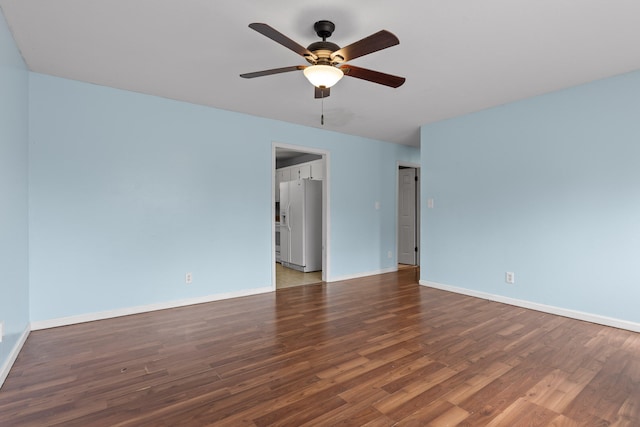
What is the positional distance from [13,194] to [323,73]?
101 inches

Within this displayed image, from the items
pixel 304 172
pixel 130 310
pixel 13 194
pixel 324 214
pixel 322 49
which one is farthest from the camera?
pixel 304 172

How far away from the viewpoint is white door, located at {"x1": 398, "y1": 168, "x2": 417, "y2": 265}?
6.72m

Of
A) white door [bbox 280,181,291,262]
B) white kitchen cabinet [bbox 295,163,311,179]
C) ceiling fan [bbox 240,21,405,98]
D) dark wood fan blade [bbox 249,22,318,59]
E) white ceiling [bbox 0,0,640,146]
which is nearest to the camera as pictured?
dark wood fan blade [bbox 249,22,318,59]

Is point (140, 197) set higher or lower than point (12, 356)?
higher

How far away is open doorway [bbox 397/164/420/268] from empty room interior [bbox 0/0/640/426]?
1578 millimetres

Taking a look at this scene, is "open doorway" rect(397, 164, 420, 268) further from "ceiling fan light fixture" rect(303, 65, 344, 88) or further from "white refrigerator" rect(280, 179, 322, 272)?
"ceiling fan light fixture" rect(303, 65, 344, 88)

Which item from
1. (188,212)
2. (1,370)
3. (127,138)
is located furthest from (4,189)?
(188,212)

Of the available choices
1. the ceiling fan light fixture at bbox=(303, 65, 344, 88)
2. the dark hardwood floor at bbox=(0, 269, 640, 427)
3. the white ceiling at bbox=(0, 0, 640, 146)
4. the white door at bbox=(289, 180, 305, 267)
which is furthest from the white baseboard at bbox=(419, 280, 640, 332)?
the ceiling fan light fixture at bbox=(303, 65, 344, 88)

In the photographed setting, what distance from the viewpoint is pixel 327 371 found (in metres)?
2.27

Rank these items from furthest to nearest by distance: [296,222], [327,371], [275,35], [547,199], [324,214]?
[296,222], [324,214], [547,199], [327,371], [275,35]

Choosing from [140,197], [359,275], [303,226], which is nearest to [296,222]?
[303,226]

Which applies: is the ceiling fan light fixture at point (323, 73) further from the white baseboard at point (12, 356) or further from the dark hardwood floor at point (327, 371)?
the white baseboard at point (12, 356)

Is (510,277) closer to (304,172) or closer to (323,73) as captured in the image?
(323,73)

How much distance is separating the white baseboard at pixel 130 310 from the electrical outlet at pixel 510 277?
10.4 ft
